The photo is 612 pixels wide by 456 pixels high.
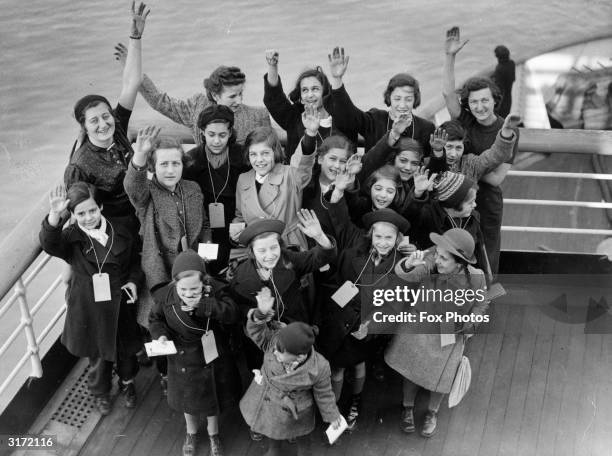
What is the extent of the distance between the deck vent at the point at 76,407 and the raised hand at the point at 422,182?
1.80 m

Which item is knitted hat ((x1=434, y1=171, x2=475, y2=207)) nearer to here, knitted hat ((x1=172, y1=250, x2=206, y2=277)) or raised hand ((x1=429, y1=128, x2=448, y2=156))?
raised hand ((x1=429, y1=128, x2=448, y2=156))

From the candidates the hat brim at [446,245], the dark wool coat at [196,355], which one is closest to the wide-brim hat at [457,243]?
the hat brim at [446,245]

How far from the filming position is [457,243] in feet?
10.5

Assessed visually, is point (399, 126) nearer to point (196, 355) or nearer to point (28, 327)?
point (196, 355)

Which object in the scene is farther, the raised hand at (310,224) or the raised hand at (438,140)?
the raised hand at (438,140)

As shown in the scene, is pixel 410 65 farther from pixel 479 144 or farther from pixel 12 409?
pixel 12 409

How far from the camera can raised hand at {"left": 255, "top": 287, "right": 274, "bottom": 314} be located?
2.99m

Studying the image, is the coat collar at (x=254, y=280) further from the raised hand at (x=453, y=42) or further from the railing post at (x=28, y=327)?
the raised hand at (x=453, y=42)

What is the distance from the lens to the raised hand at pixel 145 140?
10.3 feet

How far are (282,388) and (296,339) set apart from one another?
30cm

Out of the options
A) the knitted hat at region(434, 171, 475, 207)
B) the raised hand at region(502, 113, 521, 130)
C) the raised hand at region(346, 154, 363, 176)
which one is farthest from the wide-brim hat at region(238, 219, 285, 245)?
the raised hand at region(502, 113, 521, 130)

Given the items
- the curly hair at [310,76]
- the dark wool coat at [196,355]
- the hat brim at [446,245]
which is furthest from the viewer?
the curly hair at [310,76]

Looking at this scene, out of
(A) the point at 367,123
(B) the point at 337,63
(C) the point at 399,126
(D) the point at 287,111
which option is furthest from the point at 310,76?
(C) the point at 399,126

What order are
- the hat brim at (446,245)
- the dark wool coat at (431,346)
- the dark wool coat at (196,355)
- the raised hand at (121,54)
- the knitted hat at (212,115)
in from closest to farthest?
the dark wool coat at (196,355)
the hat brim at (446,245)
the dark wool coat at (431,346)
the knitted hat at (212,115)
the raised hand at (121,54)
